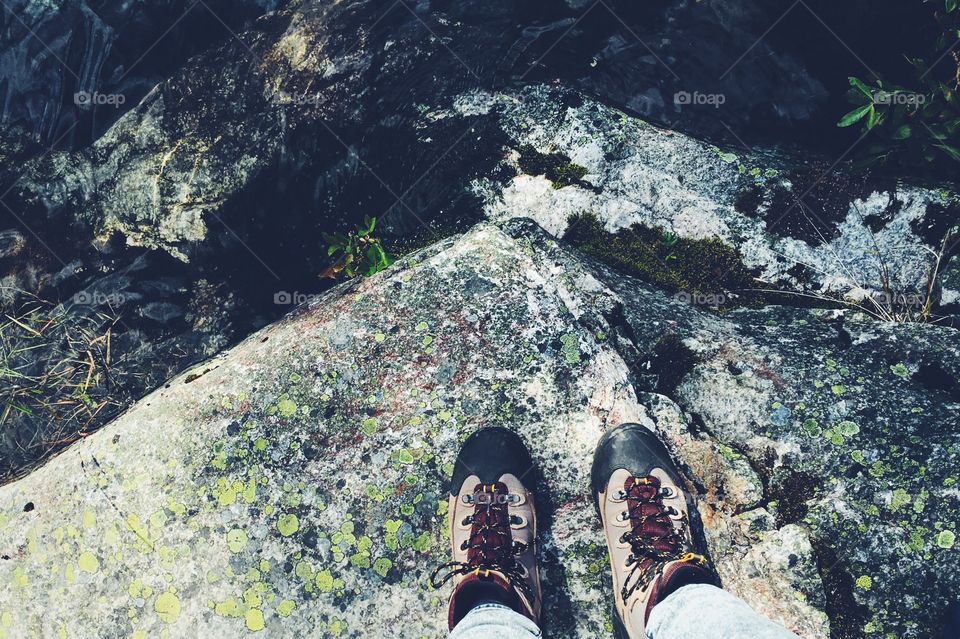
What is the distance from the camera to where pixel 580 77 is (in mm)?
4309

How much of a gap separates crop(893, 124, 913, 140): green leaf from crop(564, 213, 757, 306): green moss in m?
1.26

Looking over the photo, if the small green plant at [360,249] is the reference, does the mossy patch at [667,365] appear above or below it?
below

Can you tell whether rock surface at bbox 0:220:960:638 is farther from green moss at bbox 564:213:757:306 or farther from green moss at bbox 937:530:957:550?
green moss at bbox 564:213:757:306

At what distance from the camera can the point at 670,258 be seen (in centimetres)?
409

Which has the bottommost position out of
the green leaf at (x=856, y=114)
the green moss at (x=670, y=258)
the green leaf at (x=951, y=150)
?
the green moss at (x=670, y=258)

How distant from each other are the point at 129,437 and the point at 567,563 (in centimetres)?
309

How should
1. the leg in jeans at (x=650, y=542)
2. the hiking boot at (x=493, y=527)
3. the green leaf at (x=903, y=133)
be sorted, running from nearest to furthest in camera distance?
the leg in jeans at (x=650, y=542) → the hiking boot at (x=493, y=527) → the green leaf at (x=903, y=133)

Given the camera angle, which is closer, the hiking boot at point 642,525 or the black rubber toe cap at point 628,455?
the hiking boot at point 642,525

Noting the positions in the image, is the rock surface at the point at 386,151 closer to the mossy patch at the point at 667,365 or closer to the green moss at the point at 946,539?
the mossy patch at the point at 667,365

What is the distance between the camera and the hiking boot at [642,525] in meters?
3.13

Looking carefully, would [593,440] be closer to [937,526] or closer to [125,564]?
[937,526]

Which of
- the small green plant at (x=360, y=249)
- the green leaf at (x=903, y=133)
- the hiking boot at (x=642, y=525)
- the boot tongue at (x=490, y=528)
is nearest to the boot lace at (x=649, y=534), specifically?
the hiking boot at (x=642, y=525)

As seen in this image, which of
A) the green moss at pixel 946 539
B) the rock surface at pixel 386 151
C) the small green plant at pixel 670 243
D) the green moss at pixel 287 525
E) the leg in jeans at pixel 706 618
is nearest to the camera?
the leg in jeans at pixel 706 618

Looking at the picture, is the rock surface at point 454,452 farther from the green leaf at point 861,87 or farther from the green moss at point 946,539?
the green leaf at point 861,87
